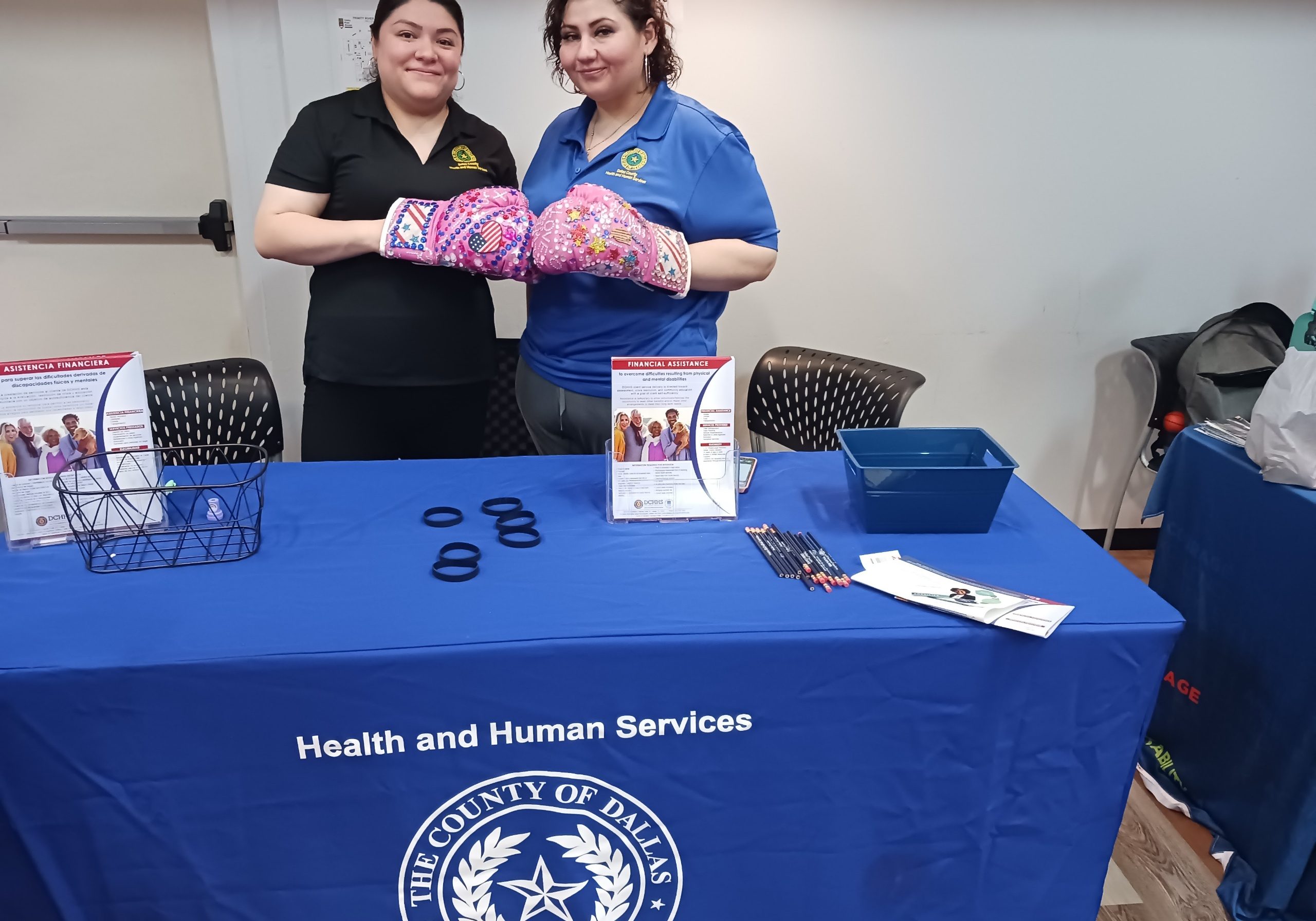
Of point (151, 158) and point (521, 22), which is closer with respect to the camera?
point (521, 22)

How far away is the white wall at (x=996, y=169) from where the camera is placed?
7.98 feet

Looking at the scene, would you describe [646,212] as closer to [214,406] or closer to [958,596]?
[958,596]

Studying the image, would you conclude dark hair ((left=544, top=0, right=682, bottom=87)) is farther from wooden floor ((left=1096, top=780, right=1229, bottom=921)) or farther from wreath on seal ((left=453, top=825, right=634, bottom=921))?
wooden floor ((left=1096, top=780, right=1229, bottom=921))

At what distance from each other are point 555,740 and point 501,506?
1.46ft

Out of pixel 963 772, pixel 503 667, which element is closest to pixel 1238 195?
pixel 963 772

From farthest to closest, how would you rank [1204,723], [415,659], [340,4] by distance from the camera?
[340,4]
[1204,723]
[415,659]

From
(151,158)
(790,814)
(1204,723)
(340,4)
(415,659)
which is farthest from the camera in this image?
(151,158)

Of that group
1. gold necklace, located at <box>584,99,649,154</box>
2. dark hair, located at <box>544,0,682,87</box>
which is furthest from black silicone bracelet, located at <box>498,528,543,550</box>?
dark hair, located at <box>544,0,682,87</box>

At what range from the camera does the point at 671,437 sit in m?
1.31

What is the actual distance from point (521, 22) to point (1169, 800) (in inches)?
97.3

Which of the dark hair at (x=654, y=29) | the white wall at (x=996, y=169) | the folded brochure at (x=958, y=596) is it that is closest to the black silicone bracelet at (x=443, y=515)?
the folded brochure at (x=958, y=596)

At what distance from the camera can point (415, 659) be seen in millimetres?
1019

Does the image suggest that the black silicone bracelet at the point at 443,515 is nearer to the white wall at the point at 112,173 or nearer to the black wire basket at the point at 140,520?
the black wire basket at the point at 140,520

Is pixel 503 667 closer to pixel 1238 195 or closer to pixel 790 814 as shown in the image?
pixel 790 814
